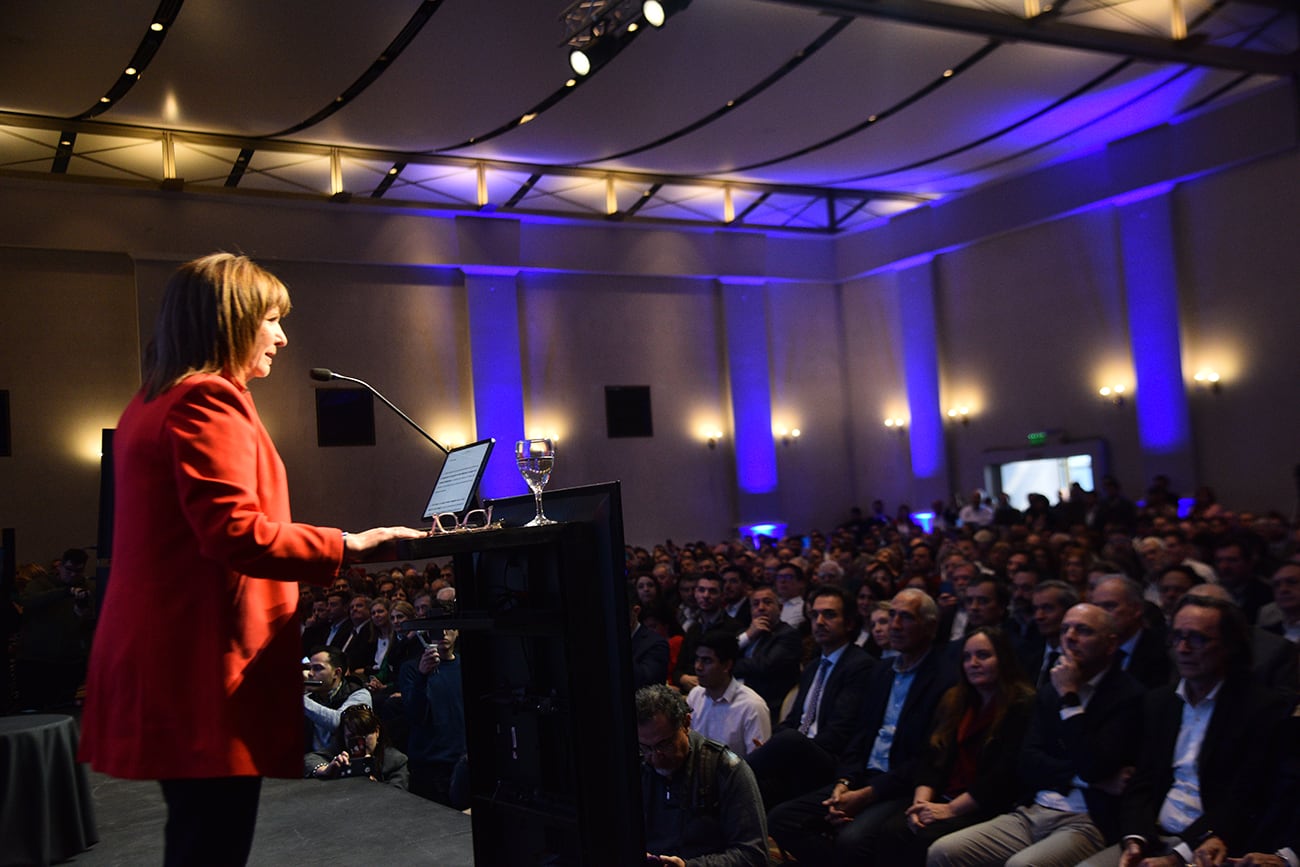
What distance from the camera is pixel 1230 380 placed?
1298 cm

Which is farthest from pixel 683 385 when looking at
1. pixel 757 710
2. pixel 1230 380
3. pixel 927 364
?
pixel 757 710

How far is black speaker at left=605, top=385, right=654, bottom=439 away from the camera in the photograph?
16188 millimetres

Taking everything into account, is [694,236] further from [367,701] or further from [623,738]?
[623,738]

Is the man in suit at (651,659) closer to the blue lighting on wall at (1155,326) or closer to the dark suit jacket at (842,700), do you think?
the dark suit jacket at (842,700)

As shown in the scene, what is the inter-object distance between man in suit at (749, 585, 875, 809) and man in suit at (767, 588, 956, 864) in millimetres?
61

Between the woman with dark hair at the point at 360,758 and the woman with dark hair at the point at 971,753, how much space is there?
2.19 m

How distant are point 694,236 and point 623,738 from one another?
49.9 ft

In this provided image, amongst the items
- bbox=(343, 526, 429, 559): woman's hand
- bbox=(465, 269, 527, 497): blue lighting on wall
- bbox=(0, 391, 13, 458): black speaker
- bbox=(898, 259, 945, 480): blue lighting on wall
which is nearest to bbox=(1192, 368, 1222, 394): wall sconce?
bbox=(898, 259, 945, 480): blue lighting on wall

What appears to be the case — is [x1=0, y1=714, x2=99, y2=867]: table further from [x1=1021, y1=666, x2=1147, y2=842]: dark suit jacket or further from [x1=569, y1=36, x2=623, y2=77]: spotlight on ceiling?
[x1=569, y1=36, x2=623, y2=77]: spotlight on ceiling

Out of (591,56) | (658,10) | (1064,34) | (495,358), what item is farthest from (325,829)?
(495,358)

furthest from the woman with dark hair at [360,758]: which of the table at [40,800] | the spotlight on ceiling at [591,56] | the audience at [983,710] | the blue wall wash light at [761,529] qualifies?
the blue wall wash light at [761,529]

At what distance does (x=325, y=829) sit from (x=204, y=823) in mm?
2159

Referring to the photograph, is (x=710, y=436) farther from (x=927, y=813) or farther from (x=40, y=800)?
(x=40, y=800)

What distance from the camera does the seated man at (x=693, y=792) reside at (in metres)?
3.14
